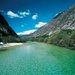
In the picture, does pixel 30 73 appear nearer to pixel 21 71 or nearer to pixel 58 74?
pixel 21 71

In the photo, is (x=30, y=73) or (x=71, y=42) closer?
(x=30, y=73)

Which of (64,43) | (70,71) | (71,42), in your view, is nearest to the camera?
(70,71)

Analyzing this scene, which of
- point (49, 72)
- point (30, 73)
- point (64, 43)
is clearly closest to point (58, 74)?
point (49, 72)

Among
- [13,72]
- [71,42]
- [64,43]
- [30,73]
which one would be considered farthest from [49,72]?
[64,43]

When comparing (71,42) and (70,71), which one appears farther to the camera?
(71,42)

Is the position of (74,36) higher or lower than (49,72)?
higher

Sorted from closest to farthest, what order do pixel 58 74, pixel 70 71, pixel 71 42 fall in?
pixel 58 74 < pixel 70 71 < pixel 71 42

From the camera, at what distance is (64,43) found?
12475 centimetres

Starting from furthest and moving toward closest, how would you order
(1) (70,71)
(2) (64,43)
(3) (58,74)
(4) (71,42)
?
(2) (64,43) < (4) (71,42) < (1) (70,71) < (3) (58,74)

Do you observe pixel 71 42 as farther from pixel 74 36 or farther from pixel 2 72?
pixel 2 72

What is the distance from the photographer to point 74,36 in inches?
4505

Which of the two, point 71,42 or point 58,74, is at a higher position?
point 71,42

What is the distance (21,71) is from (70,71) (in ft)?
38.8

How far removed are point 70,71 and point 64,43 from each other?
81.5 metres
